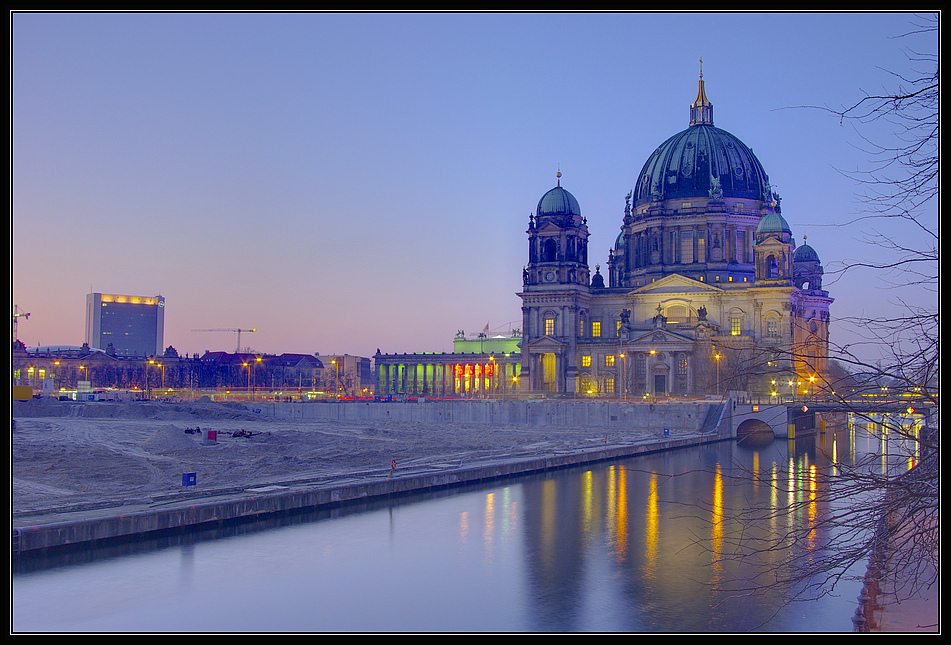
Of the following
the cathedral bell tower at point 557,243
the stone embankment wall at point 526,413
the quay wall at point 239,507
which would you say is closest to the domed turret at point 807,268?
the cathedral bell tower at point 557,243

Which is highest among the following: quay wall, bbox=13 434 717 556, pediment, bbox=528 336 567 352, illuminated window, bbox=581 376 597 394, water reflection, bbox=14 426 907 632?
pediment, bbox=528 336 567 352

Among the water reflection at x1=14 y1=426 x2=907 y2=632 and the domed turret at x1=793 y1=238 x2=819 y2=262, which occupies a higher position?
the domed turret at x1=793 y1=238 x2=819 y2=262

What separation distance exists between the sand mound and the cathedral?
5625cm

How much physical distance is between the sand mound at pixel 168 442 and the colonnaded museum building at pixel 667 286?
5527 cm

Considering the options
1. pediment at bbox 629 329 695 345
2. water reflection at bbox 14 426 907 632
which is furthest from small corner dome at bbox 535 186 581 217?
water reflection at bbox 14 426 907 632

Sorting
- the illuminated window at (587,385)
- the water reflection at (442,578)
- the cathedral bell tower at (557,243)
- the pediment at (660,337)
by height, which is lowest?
the water reflection at (442,578)

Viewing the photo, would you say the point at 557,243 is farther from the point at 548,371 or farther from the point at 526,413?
the point at 526,413

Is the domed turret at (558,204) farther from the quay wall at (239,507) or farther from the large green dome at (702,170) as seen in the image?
the quay wall at (239,507)

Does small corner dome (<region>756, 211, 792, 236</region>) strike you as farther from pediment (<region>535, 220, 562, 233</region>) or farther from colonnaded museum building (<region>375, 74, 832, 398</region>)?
pediment (<region>535, 220, 562, 233</region>)

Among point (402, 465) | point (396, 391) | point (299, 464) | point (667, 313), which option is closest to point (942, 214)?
point (402, 465)

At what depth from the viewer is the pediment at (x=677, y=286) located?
114m

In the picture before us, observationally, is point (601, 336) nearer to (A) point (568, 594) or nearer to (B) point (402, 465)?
(B) point (402, 465)

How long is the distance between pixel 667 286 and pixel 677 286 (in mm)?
1470

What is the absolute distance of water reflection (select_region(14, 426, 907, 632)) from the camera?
25828mm
